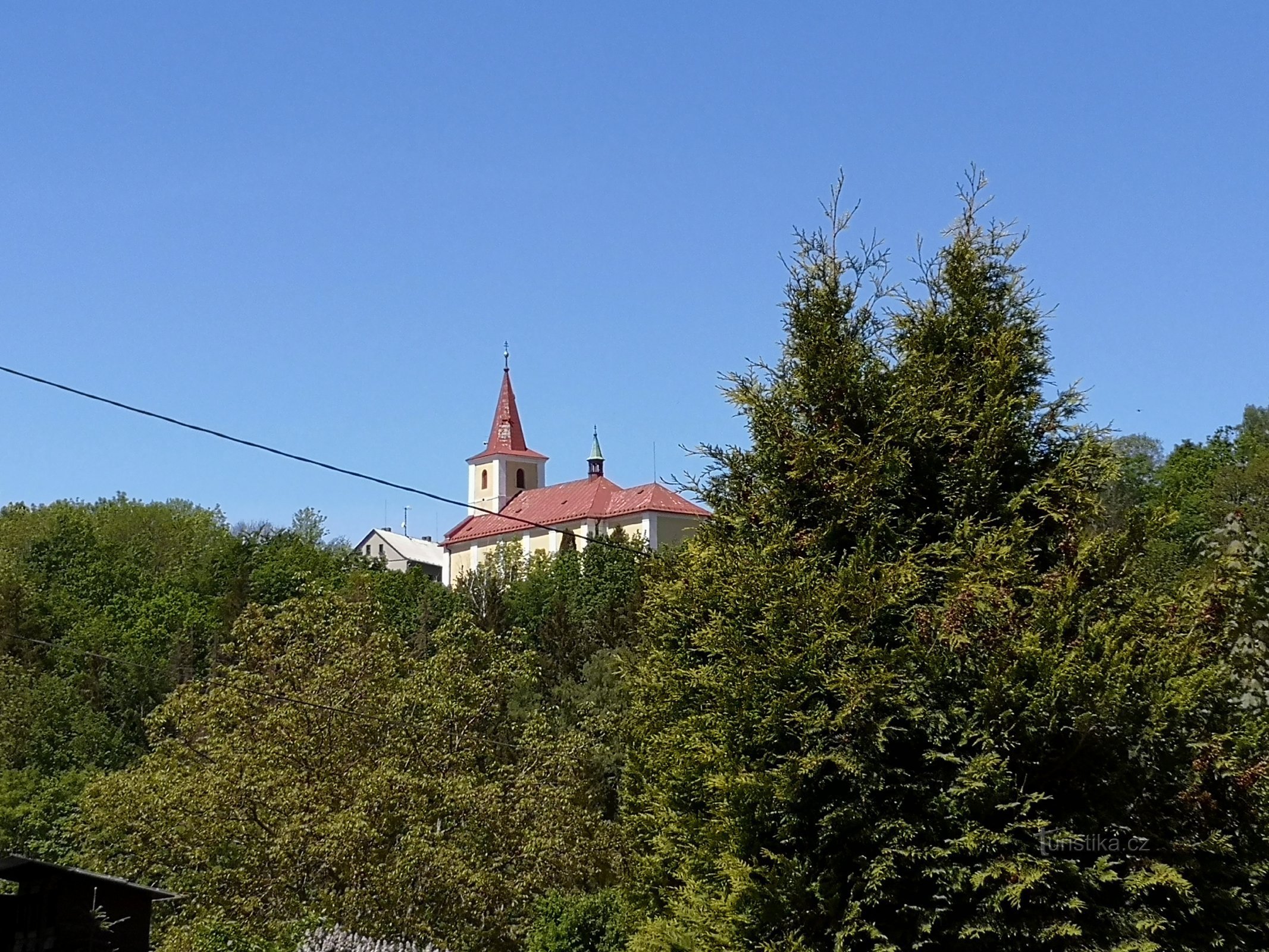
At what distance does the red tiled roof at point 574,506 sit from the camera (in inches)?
3738

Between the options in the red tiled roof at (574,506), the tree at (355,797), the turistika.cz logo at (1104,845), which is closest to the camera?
the turistika.cz logo at (1104,845)

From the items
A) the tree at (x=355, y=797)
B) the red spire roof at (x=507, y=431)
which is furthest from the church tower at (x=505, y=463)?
the tree at (x=355, y=797)

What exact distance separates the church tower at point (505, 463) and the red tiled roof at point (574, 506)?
192 cm

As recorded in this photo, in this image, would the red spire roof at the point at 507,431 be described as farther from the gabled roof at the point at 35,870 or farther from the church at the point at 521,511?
the gabled roof at the point at 35,870

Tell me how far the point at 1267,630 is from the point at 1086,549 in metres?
6.62

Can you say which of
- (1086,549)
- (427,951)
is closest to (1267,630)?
(1086,549)

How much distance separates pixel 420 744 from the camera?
2331 centimetres

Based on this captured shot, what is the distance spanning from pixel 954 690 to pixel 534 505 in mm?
97635

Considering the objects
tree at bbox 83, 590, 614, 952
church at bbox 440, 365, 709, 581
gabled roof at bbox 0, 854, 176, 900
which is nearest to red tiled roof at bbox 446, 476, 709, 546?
church at bbox 440, 365, 709, 581

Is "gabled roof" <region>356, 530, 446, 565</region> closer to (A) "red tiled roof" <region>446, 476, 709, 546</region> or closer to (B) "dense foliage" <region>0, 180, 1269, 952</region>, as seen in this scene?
(A) "red tiled roof" <region>446, 476, 709, 546</region>

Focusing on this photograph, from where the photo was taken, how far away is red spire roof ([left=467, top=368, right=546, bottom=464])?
112250mm

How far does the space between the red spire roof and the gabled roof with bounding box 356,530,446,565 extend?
11878 millimetres

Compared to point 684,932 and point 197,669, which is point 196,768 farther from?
point 197,669

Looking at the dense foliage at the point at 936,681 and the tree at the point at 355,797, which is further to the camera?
the tree at the point at 355,797
